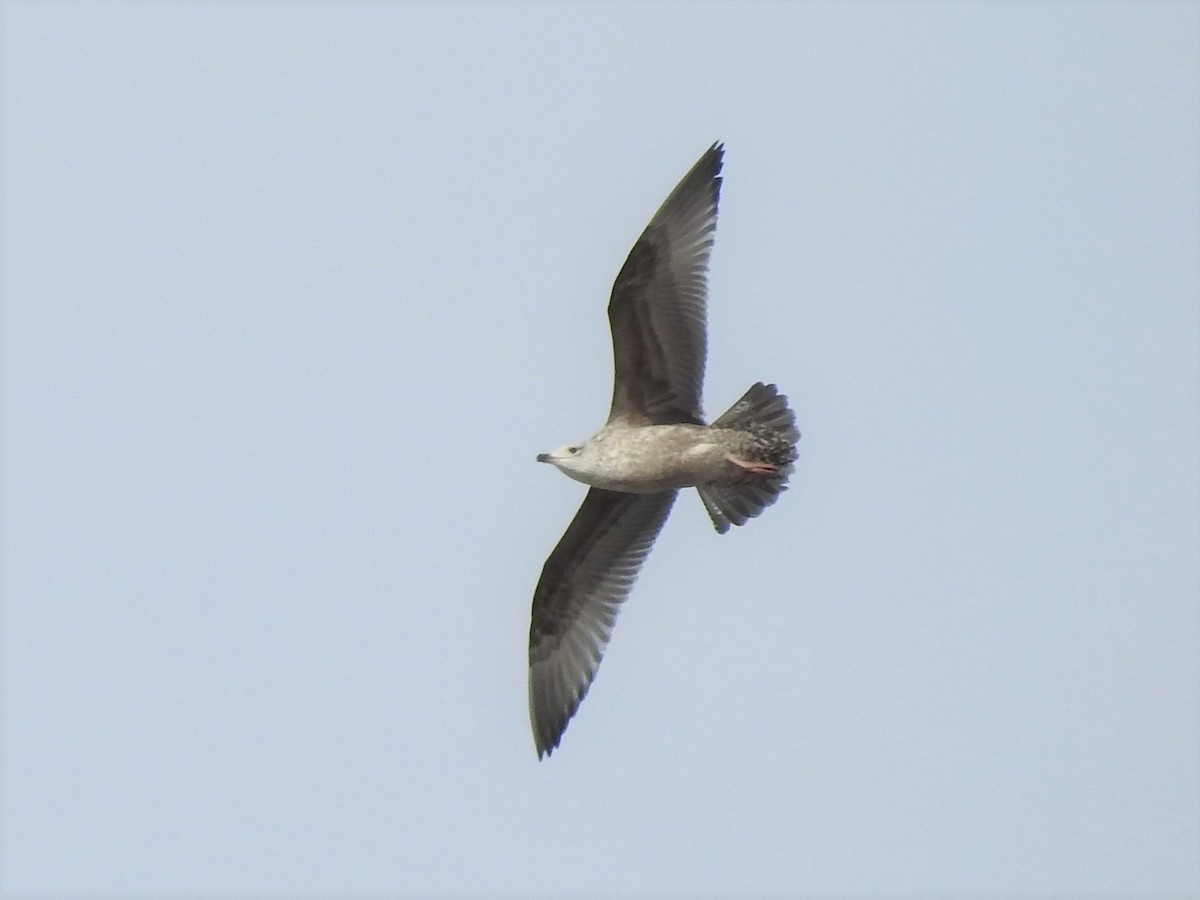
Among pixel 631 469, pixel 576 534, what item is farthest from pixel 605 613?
pixel 631 469

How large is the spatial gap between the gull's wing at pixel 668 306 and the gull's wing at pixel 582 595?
1.01 m

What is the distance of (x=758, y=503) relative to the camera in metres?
13.5

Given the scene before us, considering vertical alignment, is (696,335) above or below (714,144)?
below

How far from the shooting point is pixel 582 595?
14.6 m

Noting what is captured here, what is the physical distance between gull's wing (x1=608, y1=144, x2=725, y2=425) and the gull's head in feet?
1.12

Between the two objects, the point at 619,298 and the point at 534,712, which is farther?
the point at 534,712

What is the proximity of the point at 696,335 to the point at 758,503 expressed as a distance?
109 cm

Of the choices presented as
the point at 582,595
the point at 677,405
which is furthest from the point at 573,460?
the point at 582,595

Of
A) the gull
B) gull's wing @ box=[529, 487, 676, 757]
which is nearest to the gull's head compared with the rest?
the gull

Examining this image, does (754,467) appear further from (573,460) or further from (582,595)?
(582,595)

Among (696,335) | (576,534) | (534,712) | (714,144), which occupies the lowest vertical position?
(534,712)

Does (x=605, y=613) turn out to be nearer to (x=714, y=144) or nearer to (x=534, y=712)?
(x=534, y=712)

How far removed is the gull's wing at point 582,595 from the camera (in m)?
14.4

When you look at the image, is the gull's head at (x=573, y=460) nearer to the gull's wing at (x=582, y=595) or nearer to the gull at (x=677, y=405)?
the gull at (x=677, y=405)
